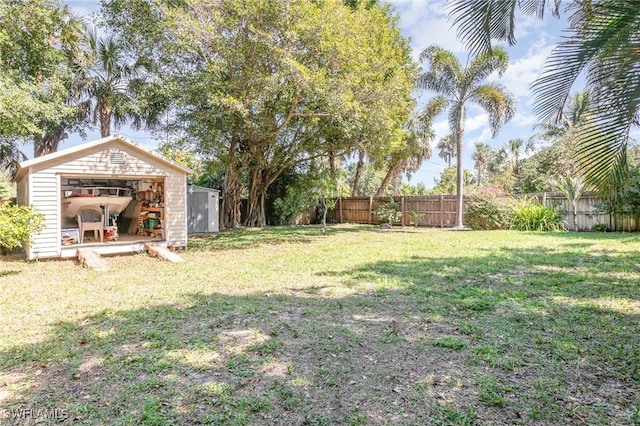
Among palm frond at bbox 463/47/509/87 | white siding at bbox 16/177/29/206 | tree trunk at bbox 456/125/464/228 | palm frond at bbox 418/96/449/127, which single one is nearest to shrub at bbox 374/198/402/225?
tree trunk at bbox 456/125/464/228

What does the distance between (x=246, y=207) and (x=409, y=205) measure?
785cm

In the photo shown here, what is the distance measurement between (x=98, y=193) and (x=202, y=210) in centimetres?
494

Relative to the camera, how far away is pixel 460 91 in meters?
14.4

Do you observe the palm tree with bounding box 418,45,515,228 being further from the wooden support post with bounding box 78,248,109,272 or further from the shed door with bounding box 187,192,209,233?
the wooden support post with bounding box 78,248,109,272

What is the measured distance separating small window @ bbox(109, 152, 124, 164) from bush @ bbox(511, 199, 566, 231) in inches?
504

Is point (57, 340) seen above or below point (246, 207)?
below

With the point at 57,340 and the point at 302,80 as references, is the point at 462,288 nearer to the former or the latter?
the point at 57,340

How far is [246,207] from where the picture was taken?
18234 mm

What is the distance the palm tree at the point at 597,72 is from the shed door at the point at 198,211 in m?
13.0

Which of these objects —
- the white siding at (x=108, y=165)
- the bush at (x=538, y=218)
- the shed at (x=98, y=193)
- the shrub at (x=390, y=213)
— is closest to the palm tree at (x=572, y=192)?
the bush at (x=538, y=218)

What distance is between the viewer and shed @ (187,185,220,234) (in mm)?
14867

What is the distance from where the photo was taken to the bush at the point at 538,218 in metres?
12.9

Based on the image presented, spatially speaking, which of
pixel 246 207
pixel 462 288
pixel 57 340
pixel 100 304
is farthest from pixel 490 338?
pixel 246 207

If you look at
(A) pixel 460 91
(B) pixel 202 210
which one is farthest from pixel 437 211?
(B) pixel 202 210
